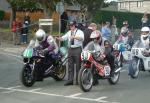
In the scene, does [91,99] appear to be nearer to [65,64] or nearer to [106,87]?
[106,87]

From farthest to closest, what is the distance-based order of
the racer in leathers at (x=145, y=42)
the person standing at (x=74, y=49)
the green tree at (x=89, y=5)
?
1. the green tree at (x=89, y=5)
2. the racer in leathers at (x=145, y=42)
3. the person standing at (x=74, y=49)

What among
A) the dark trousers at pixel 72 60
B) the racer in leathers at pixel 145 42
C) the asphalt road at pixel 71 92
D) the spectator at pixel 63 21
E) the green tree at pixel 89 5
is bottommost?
the asphalt road at pixel 71 92

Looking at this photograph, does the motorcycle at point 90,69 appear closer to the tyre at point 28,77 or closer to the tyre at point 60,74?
the tyre at point 28,77

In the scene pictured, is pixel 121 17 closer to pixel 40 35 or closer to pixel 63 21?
pixel 63 21

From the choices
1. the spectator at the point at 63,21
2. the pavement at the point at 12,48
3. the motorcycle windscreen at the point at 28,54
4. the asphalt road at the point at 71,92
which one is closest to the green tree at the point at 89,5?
the spectator at the point at 63,21

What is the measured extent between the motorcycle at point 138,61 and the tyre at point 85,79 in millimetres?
3311

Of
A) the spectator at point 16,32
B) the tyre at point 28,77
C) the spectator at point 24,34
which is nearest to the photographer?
the tyre at point 28,77

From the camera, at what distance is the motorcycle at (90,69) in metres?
13.5

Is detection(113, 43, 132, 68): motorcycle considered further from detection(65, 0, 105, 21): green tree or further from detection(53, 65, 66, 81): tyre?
detection(65, 0, 105, 21): green tree

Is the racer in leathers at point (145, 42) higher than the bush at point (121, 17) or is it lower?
lower

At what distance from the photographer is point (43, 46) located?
49.3 ft

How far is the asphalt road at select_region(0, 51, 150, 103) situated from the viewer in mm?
12352

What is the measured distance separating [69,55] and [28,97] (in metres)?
2.56

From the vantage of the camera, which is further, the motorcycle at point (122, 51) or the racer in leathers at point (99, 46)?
the motorcycle at point (122, 51)
